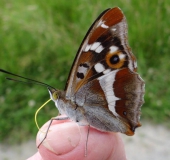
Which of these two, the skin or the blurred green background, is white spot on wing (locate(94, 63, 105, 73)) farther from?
the blurred green background

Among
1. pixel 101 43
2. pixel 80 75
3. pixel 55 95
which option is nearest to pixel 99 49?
pixel 101 43

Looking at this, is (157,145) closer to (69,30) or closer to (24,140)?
(24,140)

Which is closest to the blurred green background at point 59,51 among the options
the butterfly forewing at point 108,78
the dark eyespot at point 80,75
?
the butterfly forewing at point 108,78

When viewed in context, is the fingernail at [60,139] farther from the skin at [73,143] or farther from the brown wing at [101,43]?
the brown wing at [101,43]

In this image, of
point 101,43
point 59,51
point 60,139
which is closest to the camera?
point 60,139

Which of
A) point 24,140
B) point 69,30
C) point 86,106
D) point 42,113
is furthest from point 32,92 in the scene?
point 86,106

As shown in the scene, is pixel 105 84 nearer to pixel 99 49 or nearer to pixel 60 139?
pixel 99 49

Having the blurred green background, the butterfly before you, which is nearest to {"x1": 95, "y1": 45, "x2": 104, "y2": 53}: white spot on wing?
the butterfly
